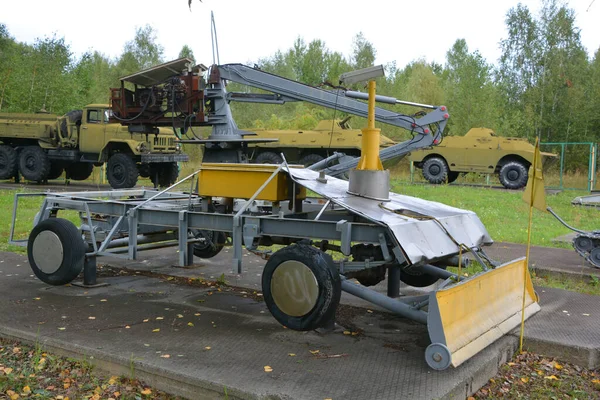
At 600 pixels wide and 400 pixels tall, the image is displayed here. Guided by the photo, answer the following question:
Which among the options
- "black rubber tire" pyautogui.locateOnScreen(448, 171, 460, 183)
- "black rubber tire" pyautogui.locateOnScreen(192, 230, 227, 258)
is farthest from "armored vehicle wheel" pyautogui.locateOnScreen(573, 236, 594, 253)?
"black rubber tire" pyautogui.locateOnScreen(448, 171, 460, 183)

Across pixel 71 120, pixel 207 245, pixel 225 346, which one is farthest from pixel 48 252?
pixel 71 120

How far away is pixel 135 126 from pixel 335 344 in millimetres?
10784

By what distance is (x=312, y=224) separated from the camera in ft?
16.8

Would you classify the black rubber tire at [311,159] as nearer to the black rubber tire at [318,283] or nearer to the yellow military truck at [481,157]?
the yellow military truck at [481,157]

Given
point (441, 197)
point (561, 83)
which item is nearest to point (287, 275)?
point (441, 197)

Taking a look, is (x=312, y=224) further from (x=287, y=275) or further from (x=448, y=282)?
(x=448, y=282)

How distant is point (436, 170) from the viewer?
86.3 ft

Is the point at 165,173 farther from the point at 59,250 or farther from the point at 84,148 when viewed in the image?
the point at 59,250

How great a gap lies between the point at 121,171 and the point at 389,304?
15.6 m

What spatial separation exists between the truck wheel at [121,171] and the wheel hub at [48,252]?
42.0 ft

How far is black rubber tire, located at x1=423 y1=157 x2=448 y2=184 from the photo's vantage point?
26.1 m

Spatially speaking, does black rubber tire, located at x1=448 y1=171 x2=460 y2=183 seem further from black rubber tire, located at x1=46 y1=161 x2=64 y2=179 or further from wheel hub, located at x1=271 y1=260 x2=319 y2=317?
wheel hub, located at x1=271 y1=260 x2=319 y2=317

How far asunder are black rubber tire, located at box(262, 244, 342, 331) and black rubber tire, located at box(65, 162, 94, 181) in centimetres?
1981

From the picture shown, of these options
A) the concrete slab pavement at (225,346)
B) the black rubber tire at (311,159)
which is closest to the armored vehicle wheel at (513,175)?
the black rubber tire at (311,159)
